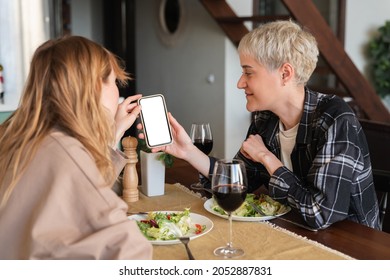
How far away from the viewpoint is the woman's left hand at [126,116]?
1474 mm

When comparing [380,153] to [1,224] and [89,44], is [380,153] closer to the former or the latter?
[89,44]

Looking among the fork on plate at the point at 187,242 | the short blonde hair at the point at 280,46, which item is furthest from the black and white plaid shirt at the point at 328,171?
the fork on plate at the point at 187,242

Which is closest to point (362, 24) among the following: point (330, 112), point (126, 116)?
point (330, 112)

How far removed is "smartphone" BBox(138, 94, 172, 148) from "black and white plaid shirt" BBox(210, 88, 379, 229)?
0.24 m

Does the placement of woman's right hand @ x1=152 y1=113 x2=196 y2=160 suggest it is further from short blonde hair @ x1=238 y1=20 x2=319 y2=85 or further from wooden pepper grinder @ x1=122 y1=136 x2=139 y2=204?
short blonde hair @ x1=238 y1=20 x2=319 y2=85

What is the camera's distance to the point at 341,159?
1.46m

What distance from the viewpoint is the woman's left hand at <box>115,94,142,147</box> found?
1474mm

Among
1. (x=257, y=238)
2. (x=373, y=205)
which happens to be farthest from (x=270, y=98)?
(x=257, y=238)

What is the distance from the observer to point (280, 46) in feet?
5.38

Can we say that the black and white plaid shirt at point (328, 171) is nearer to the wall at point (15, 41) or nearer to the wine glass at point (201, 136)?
the wine glass at point (201, 136)

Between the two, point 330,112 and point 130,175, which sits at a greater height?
point 330,112

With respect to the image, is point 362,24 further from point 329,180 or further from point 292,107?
point 329,180

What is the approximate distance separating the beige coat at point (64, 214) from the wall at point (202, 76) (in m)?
3.61

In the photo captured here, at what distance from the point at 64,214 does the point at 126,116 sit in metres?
0.59
